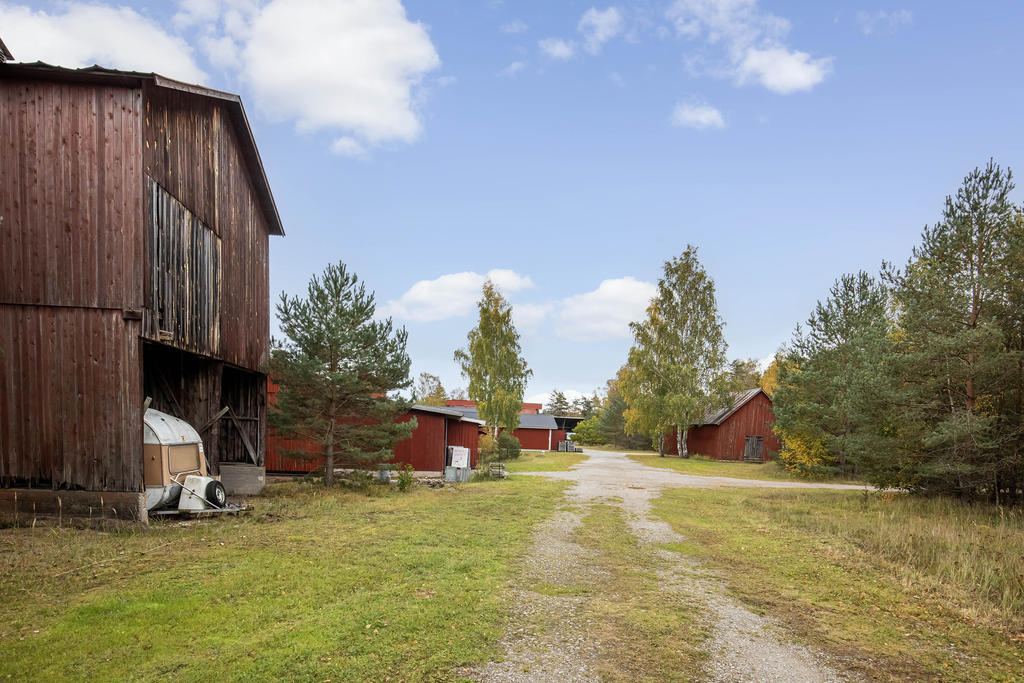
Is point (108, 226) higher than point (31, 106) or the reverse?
the reverse

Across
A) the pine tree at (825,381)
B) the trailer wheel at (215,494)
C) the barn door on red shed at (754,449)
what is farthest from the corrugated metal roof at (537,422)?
the trailer wheel at (215,494)

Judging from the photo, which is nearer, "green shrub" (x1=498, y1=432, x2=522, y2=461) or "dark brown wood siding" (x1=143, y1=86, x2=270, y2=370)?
"dark brown wood siding" (x1=143, y1=86, x2=270, y2=370)

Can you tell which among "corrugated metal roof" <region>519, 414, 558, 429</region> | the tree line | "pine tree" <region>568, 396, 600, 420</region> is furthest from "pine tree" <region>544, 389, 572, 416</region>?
the tree line

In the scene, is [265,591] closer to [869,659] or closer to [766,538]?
[869,659]

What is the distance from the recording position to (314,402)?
635 inches

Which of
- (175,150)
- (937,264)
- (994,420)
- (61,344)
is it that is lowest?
(994,420)

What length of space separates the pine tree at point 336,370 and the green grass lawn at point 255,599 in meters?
4.88

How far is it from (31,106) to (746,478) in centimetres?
2782

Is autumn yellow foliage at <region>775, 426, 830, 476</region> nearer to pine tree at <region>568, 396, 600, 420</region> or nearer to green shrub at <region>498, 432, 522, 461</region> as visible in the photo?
green shrub at <region>498, 432, 522, 461</region>

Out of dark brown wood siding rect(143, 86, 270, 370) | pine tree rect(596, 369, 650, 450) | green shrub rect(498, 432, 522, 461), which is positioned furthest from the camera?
pine tree rect(596, 369, 650, 450)

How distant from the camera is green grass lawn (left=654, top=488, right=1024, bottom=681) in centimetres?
550

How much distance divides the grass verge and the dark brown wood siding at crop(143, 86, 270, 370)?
992cm

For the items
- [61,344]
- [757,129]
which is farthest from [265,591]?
[757,129]

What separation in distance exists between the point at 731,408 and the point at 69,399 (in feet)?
129
